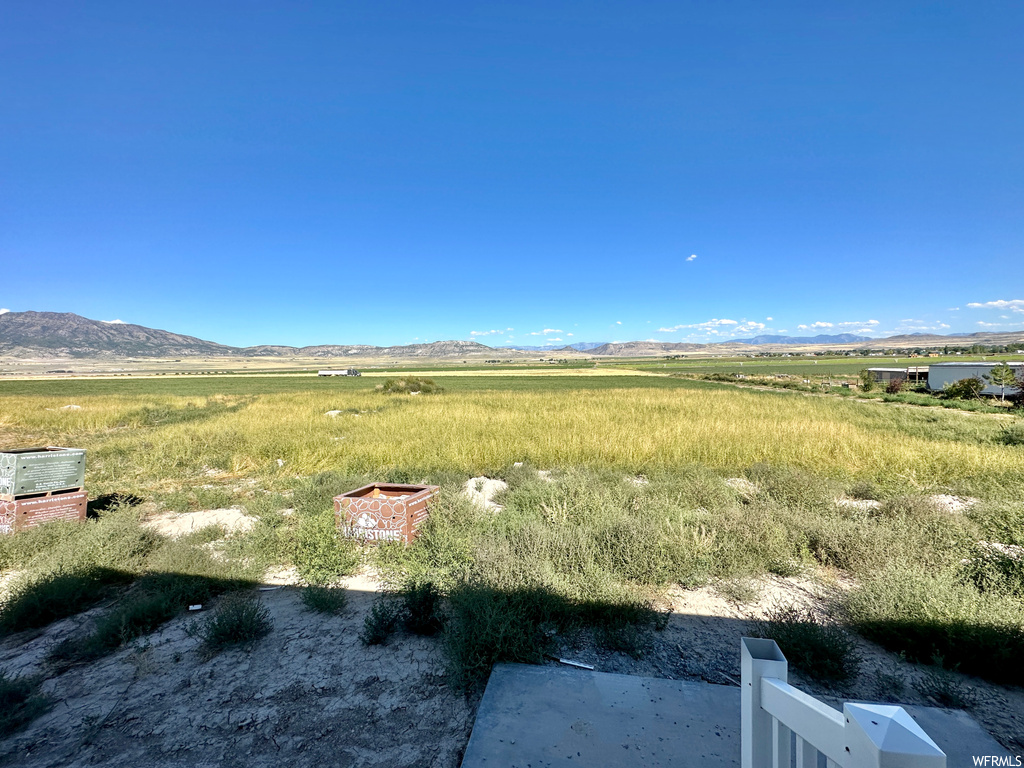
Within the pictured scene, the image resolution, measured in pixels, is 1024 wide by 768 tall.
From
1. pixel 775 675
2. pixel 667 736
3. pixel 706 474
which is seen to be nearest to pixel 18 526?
pixel 667 736

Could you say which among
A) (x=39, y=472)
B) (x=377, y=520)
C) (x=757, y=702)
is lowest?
(x=377, y=520)

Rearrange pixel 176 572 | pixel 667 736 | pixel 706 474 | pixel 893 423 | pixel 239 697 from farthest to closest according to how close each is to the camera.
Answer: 1. pixel 893 423
2. pixel 706 474
3. pixel 176 572
4. pixel 239 697
5. pixel 667 736

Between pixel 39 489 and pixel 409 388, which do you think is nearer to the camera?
pixel 39 489

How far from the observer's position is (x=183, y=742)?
3.11m

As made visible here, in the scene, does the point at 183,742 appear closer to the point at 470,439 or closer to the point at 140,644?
the point at 140,644

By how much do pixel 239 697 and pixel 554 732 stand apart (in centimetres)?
256

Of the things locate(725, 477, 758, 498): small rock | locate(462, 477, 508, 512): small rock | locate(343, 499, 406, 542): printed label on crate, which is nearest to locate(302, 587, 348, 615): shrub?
locate(343, 499, 406, 542): printed label on crate

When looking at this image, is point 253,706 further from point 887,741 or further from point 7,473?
point 7,473

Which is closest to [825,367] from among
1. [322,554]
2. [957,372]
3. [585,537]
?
[957,372]

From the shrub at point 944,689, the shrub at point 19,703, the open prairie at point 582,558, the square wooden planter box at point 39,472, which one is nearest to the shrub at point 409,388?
the open prairie at point 582,558

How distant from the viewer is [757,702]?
1.51 meters

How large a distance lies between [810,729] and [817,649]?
321 centimetres

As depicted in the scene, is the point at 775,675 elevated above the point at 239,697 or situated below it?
above

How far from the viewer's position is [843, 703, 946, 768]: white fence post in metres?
0.92
